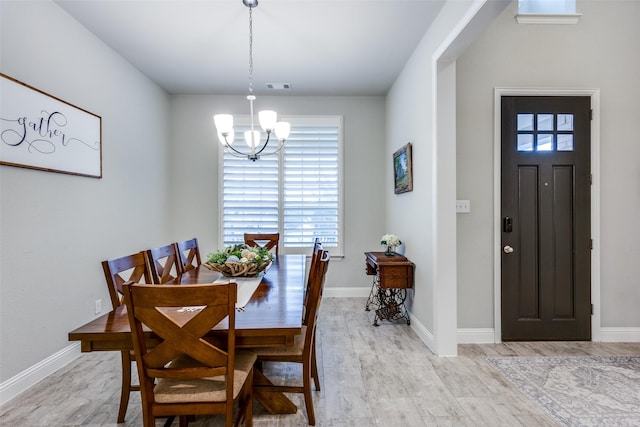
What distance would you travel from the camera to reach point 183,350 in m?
1.29

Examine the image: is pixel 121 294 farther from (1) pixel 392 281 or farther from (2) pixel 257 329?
(1) pixel 392 281

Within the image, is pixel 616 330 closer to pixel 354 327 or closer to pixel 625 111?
pixel 625 111

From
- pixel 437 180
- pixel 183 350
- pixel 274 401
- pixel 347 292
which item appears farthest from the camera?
pixel 347 292

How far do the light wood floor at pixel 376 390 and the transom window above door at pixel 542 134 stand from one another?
5.99ft

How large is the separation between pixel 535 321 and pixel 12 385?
416cm

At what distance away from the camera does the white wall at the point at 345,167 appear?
4.54 meters

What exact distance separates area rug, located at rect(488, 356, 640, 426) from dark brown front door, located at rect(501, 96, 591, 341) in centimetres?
41

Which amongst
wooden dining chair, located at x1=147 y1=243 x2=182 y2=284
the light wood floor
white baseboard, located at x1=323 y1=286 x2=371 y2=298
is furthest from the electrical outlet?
wooden dining chair, located at x1=147 y1=243 x2=182 y2=284

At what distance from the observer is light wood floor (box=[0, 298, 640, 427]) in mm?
1903

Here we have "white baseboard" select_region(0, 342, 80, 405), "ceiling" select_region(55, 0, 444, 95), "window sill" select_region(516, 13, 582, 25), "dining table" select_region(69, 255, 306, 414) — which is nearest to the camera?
"dining table" select_region(69, 255, 306, 414)

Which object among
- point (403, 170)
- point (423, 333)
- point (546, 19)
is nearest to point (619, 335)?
point (423, 333)

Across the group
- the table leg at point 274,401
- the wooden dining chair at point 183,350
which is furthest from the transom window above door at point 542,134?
the wooden dining chair at point 183,350

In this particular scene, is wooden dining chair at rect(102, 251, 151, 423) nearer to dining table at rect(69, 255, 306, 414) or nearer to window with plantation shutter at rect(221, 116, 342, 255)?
dining table at rect(69, 255, 306, 414)

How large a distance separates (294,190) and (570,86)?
10.7ft
